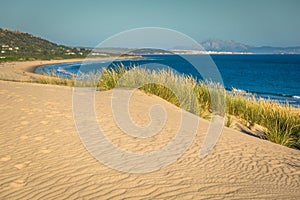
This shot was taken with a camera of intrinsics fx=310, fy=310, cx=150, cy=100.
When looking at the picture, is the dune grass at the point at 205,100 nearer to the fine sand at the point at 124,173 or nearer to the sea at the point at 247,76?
the sea at the point at 247,76

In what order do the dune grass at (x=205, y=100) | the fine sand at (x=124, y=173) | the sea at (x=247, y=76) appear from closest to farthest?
the fine sand at (x=124, y=173)
the dune grass at (x=205, y=100)
the sea at (x=247, y=76)

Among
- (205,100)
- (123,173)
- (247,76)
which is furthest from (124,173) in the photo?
(247,76)

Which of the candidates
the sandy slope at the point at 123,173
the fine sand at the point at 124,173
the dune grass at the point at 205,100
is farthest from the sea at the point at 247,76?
the sandy slope at the point at 123,173

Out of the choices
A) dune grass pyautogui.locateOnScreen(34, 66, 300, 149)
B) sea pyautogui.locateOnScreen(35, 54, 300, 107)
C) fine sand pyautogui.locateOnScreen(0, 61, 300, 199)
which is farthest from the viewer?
sea pyautogui.locateOnScreen(35, 54, 300, 107)

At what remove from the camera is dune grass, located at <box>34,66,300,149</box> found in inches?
420

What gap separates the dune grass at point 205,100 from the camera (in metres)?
10.7

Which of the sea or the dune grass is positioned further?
the sea

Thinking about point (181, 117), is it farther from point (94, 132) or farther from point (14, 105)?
point (14, 105)

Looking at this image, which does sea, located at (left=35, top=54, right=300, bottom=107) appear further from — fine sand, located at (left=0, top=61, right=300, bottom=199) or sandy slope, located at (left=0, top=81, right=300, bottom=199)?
sandy slope, located at (left=0, top=81, right=300, bottom=199)

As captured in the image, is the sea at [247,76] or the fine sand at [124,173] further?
the sea at [247,76]

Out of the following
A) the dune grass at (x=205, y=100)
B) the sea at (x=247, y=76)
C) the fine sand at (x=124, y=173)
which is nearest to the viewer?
the fine sand at (x=124, y=173)

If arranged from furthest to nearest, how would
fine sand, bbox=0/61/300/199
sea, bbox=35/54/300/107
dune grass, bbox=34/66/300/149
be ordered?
sea, bbox=35/54/300/107
dune grass, bbox=34/66/300/149
fine sand, bbox=0/61/300/199

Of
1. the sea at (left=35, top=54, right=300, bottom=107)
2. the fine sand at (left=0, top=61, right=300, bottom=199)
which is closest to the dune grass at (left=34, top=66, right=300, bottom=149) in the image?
the sea at (left=35, top=54, right=300, bottom=107)

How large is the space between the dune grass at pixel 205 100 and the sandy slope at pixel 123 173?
7.91 feet
